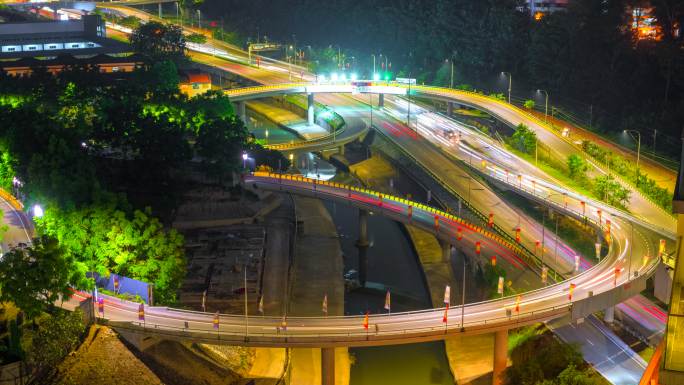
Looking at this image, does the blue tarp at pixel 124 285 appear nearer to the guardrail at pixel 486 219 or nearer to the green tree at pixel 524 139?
the guardrail at pixel 486 219

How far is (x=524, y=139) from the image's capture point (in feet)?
453

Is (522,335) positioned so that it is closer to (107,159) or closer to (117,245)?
(117,245)

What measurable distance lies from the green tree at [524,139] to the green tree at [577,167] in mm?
11612

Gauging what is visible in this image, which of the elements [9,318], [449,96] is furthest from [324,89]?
[9,318]

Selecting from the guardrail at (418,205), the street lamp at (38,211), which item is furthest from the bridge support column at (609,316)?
the street lamp at (38,211)

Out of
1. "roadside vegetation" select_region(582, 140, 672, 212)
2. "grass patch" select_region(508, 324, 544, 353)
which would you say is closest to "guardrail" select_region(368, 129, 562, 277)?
"grass patch" select_region(508, 324, 544, 353)

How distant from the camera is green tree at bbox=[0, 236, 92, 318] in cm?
7038

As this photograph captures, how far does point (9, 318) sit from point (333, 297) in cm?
3458

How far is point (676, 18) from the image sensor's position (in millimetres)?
155125

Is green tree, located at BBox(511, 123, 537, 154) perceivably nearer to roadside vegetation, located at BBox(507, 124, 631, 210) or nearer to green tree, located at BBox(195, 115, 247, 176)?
roadside vegetation, located at BBox(507, 124, 631, 210)

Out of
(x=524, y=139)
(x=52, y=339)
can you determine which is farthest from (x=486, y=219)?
(x=52, y=339)

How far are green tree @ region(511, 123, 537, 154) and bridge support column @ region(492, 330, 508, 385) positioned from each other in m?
62.1

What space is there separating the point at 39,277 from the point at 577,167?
72491mm

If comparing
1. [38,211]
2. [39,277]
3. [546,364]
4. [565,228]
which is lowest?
[546,364]
